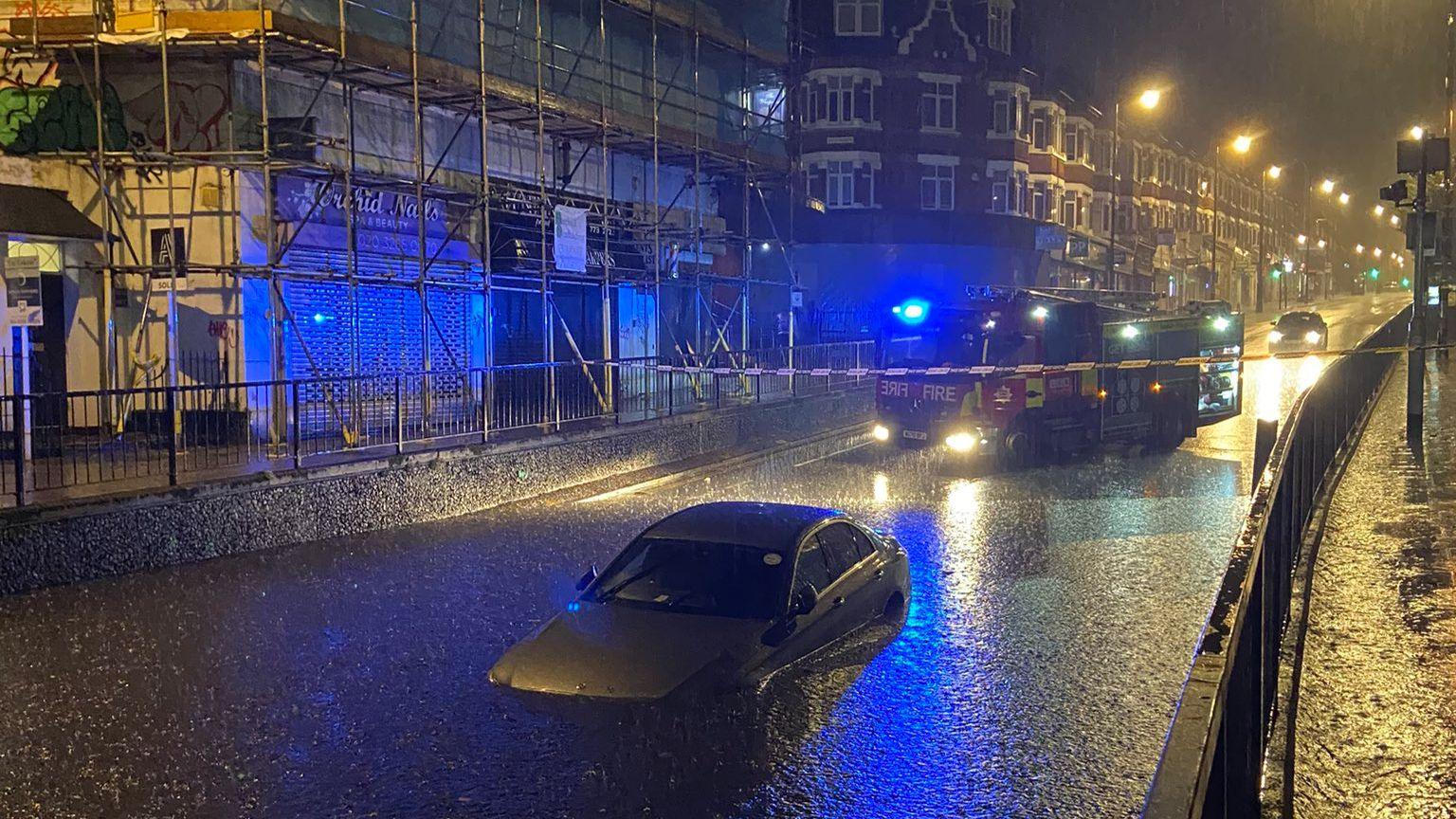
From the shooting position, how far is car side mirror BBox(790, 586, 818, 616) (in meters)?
7.60

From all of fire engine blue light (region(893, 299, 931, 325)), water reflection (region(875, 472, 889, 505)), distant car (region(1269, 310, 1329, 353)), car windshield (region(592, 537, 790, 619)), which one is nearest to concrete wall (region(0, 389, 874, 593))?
water reflection (region(875, 472, 889, 505))

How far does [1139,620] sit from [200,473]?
9.11m

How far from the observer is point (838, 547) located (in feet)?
28.3

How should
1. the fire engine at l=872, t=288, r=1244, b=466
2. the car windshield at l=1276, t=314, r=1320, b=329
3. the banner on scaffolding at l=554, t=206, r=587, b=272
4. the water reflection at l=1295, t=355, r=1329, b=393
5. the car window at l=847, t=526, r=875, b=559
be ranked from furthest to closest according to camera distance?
the car windshield at l=1276, t=314, r=1320, b=329 < the water reflection at l=1295, t=355, r=1329, b=393 < the banner on scaffolding at l=554, t=206, r=587, b=272 < the fire engine at l=872, t=288, r=1244, b=466 < the car window at l=847, t=526, r=875, b=559

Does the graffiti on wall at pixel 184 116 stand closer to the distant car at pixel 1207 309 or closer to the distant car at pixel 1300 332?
the distant car at pixel 1207 309

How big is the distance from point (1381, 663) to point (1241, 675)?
385cm

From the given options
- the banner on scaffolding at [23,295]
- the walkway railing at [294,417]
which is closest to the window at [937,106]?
the walkway railing at [294,417]

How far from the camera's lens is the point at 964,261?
4306 centimetres

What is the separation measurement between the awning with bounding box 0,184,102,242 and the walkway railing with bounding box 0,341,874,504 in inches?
84.6

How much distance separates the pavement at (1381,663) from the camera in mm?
5777

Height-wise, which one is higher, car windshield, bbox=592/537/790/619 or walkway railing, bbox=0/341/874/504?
walkway railing, bbox=0/341/874/504

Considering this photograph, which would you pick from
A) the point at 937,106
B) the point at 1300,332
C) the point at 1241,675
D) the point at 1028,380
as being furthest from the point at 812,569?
the point at 1300,332

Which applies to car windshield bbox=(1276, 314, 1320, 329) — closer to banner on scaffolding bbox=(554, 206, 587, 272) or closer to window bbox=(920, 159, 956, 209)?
window bbox=(920, 159, 956, 209)

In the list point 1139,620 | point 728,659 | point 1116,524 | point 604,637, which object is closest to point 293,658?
point 604,637
